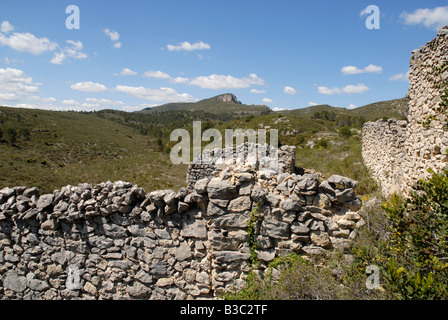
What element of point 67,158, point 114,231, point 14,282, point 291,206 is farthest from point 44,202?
point 67,158

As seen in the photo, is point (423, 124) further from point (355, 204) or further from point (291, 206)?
point (291, 206)

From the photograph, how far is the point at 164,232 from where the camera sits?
4770 mm

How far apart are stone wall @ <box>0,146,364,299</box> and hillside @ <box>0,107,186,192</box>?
39.7ft

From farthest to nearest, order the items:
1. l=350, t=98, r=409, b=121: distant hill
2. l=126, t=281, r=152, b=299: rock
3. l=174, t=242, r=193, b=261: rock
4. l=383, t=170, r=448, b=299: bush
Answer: l=350, t=98, r=409, b=121: distant hill
l=126, t=281, r=152, b=299: rock
l=174, t=242, r=193, b=261: rock
l=383, t=170, r=448, b=299: bush

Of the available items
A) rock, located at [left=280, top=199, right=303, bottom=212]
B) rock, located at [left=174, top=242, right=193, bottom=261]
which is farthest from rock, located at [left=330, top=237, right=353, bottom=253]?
rock, located at [left=174, top=242, right=193, bottom=261]

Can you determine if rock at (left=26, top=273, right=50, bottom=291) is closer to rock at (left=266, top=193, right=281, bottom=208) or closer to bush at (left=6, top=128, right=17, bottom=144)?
rock at (left=266, top=193, right=281, bottom=208)

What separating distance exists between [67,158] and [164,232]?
32133mm

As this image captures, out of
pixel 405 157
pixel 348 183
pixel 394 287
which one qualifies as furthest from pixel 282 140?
pixel 394 287

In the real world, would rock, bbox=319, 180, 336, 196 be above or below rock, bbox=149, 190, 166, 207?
above

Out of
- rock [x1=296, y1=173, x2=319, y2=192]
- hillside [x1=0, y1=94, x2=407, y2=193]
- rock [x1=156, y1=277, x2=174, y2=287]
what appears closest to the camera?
rock [x1=296, y1=173, x2=319, y2=192]

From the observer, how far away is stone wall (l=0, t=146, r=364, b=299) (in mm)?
4008

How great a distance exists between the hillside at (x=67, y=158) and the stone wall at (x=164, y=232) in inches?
477

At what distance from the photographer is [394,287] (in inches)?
95.6

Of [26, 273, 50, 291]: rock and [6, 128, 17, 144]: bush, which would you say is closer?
[26, 273, 50, 291]: rock
